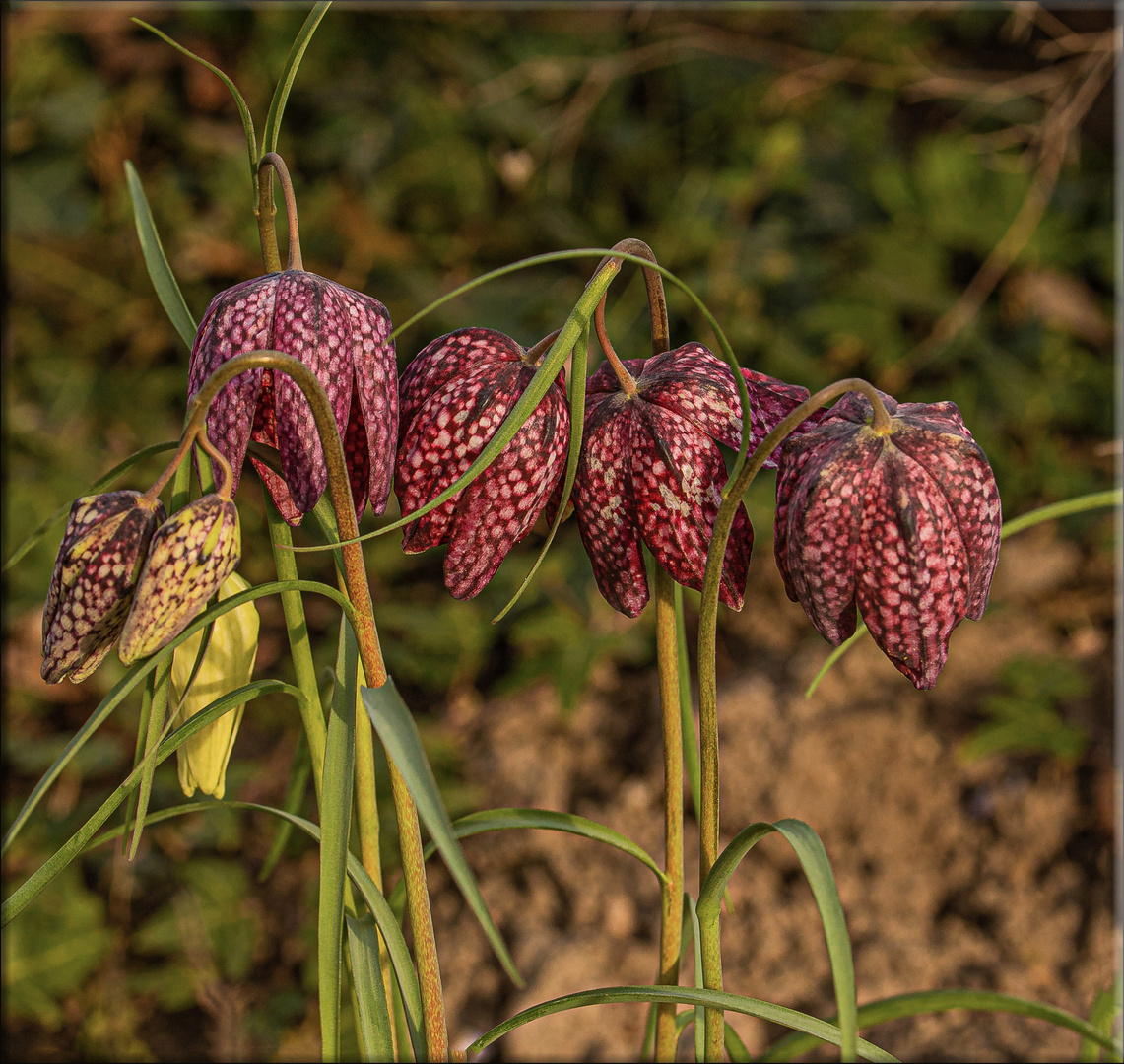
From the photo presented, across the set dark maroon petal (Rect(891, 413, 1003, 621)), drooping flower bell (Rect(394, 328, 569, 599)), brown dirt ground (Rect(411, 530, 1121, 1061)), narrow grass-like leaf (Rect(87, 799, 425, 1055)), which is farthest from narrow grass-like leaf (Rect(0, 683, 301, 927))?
brown dirt ground (Rect(411, 530, 1121, 1061))

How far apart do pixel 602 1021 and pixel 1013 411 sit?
108 centimetres

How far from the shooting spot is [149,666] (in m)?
0.48

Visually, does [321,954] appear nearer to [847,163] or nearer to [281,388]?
[281,388]

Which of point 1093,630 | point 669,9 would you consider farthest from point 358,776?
point 669,9

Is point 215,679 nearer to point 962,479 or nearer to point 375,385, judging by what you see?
point 375,385

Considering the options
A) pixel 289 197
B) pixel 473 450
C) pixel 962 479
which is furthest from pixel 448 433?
pixel 962 479

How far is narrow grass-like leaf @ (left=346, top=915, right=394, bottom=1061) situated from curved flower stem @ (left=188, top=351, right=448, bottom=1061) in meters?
0.02

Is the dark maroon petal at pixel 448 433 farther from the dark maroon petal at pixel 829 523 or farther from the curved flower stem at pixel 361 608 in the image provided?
the dark maroon petal at pixel 829 523

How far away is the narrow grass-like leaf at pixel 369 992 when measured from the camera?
59 centimetres

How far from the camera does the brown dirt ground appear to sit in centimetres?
116

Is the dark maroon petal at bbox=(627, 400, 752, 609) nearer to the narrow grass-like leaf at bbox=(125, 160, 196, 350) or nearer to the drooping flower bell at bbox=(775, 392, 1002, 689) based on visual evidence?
the drooping flower bell at bbox=(775, 392, 1002, 689)

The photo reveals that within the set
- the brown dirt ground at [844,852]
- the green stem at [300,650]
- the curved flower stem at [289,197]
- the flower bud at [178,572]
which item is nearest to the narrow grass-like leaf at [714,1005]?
the green stem at [300,650]

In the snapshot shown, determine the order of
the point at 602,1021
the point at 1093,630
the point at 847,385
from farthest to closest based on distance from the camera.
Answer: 1. the point at 1093,630
2. the point at 602,1021
3. the point at 847,385

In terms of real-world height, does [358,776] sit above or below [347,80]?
below
